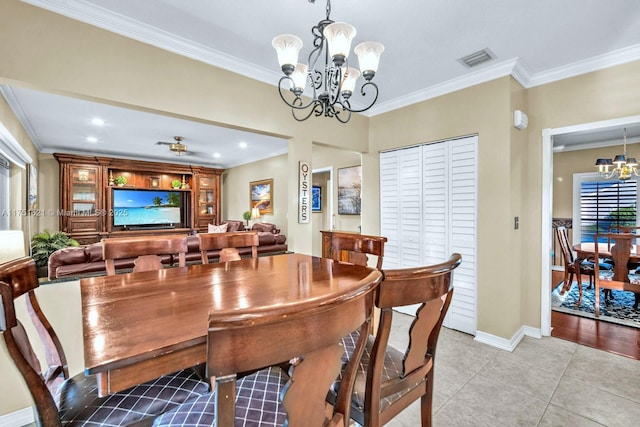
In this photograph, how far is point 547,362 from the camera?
240 centimetres

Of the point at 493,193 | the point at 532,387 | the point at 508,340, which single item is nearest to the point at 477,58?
the point at 493,193

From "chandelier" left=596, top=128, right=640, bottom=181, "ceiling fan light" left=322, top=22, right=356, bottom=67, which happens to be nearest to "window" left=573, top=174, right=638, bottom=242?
"chandelier" left=596, top=128, right=640, bottom=181

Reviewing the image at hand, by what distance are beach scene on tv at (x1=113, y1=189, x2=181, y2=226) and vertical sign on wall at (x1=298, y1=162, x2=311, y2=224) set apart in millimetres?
5900

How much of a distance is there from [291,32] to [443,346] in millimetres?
2985

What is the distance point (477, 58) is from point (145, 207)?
757 cm

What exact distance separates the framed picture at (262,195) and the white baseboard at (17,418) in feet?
16.3

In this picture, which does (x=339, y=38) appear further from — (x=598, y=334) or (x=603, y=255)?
(x=603, y=255)

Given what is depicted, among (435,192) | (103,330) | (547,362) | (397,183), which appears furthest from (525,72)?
(103,330)

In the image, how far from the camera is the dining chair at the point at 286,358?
53 centimetres

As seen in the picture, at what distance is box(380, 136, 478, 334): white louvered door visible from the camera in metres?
2.96

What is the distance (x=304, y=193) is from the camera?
3.05 m

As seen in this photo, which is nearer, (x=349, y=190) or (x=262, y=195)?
(x=349, y=190)

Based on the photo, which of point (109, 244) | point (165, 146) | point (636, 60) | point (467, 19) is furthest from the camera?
point (165, 146)

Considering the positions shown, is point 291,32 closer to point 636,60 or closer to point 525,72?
point 525,72
